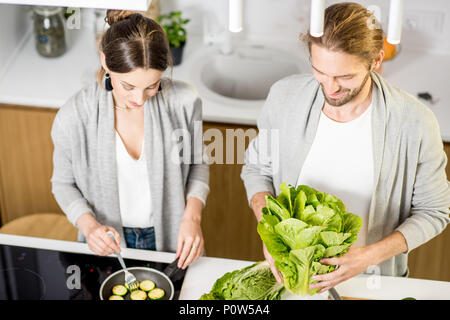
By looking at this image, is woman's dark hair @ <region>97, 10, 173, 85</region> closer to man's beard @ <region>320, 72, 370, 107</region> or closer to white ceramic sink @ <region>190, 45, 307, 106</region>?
man's beard @ <region>320, 72, 370, 107</region>

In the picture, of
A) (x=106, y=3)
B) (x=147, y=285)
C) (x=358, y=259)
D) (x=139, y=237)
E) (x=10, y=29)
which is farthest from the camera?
(x=10, y=29)

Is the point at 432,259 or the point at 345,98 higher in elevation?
the point at 345,98

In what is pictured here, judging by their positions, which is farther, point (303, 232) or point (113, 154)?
point (113, 154)

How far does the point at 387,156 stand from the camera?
1.50 meters

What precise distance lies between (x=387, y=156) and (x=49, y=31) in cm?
153

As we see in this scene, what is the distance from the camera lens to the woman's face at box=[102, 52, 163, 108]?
1455 millimetres

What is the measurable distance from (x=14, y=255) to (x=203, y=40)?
4.37 ft

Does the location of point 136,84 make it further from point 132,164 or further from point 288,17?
point 288,17

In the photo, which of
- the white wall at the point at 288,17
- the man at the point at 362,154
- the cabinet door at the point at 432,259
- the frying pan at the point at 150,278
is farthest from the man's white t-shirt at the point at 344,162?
the white wall at the point at 288,17

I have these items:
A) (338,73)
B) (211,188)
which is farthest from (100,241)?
(211,188)

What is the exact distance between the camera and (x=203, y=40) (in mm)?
2605

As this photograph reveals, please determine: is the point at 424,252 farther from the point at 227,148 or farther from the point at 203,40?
the point at 203,40

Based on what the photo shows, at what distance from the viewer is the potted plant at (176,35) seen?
2396 millimetres

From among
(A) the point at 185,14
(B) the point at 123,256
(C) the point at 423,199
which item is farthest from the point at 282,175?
(A) the point at 185,14
